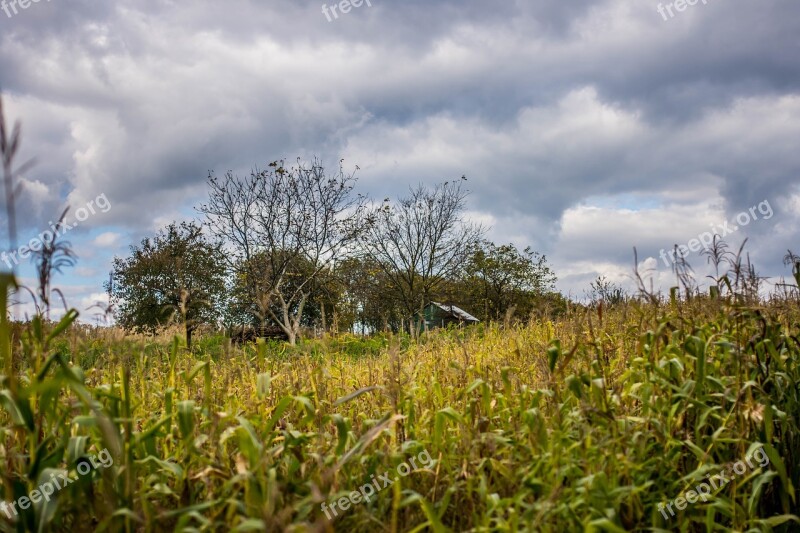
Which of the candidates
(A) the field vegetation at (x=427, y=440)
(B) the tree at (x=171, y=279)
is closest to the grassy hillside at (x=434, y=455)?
(A) the field vegetation at (x=427, y=440)

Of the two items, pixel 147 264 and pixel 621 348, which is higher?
pixel 147 264

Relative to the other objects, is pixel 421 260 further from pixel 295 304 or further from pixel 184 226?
pixel 184 226

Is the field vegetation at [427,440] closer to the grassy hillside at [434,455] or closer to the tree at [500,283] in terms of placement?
the grassy hillside at [434,455]

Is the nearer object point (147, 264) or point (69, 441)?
point (69, 441)

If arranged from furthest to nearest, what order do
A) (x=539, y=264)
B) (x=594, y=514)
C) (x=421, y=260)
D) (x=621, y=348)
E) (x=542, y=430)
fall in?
(x=539, y=264) < (x=421, y=260) < (x=621, y=348) < (x=542, y=430) < (x=594, y=514)

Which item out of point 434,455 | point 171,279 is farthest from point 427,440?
point 171,279

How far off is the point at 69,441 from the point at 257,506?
0.97 meters

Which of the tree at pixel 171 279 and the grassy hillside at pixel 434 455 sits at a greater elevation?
the tree at pixel 171 279

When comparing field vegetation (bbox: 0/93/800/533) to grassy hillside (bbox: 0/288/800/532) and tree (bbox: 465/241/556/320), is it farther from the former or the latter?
tree (bbox: 465/241/556/320)

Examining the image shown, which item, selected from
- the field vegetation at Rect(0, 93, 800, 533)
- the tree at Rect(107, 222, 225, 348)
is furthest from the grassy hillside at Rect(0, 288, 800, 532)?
the tree at Rect(107, 222, 225, 348)

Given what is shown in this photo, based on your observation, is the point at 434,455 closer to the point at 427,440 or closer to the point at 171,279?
the point at 427,440

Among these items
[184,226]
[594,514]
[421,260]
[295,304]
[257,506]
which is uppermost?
[184,226]

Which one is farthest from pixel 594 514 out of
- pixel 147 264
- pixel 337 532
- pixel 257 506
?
pixel 147 264

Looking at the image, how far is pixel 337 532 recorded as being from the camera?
116 inches
